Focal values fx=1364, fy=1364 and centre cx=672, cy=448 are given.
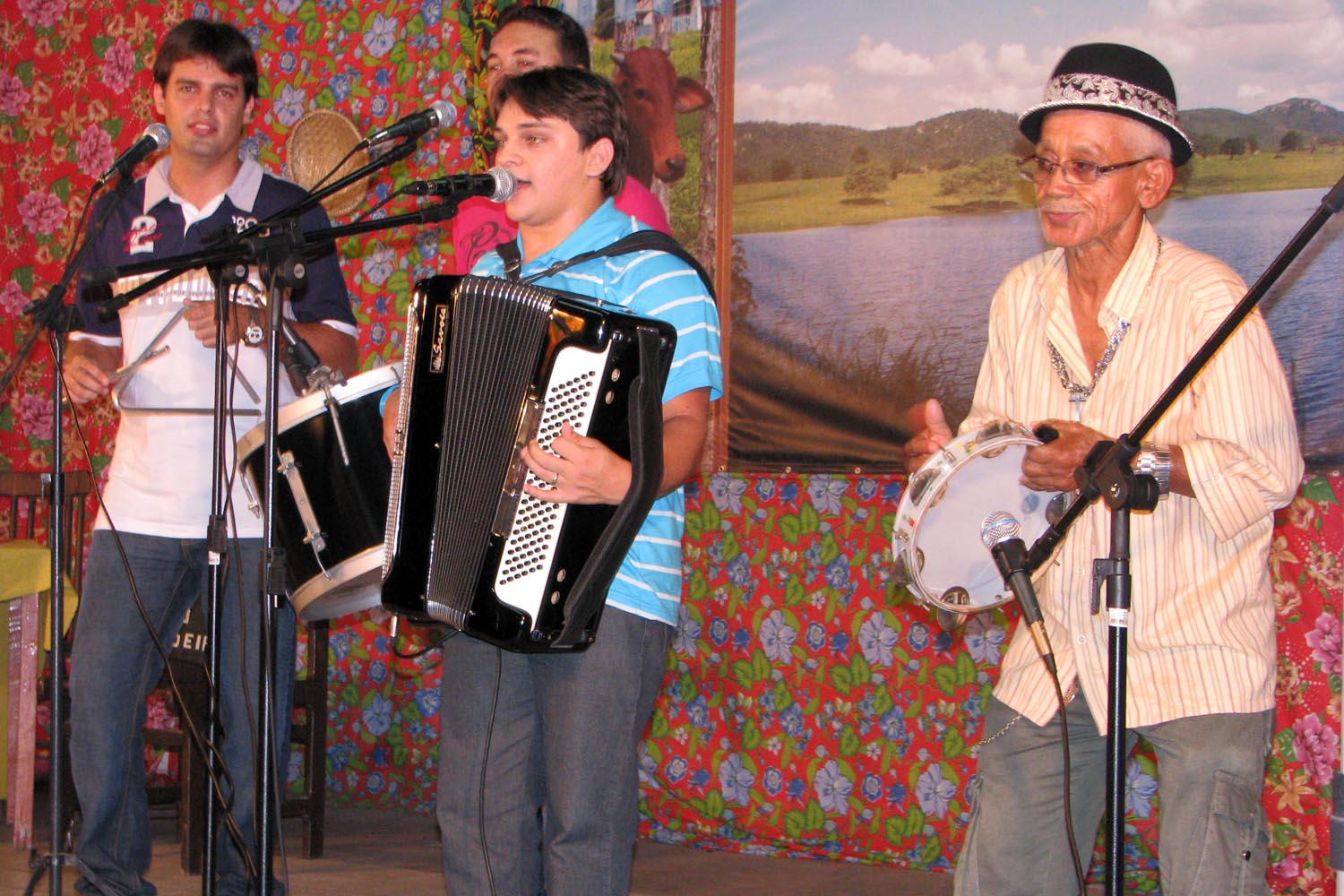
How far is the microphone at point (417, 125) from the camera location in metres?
2.28

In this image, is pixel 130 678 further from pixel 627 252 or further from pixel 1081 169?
pixel 1081 169

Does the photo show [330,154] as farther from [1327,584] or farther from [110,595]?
[1327,584]

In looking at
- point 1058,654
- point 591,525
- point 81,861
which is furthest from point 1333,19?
point 81,861

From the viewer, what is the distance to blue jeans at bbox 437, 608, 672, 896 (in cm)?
203

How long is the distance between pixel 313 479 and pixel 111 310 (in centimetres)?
54

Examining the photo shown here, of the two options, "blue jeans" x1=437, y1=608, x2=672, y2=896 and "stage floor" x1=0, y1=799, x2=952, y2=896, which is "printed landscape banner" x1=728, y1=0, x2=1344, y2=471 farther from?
"blue jeans" x1=437, y1=608, x2=672, y2=896

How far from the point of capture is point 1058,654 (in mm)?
2119

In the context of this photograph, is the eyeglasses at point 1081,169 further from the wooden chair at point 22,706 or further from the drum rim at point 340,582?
the wooden chair at point 22,706

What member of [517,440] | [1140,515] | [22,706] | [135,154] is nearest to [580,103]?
[517,440]

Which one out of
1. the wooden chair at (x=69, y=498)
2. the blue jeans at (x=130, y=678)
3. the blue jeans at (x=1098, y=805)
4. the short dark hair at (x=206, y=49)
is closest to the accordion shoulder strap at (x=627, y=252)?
the blue jeans at (x=1098, y=805)

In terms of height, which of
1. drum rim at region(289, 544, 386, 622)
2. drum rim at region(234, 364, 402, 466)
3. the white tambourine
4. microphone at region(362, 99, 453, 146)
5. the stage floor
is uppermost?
microphone at region(362, 99, 453, 146)

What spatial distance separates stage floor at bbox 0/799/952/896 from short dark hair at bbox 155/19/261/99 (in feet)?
6.87

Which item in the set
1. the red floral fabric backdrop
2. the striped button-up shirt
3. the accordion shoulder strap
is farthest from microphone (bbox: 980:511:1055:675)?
the red floral fabric backdrop

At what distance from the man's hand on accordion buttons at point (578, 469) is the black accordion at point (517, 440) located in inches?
0.7
